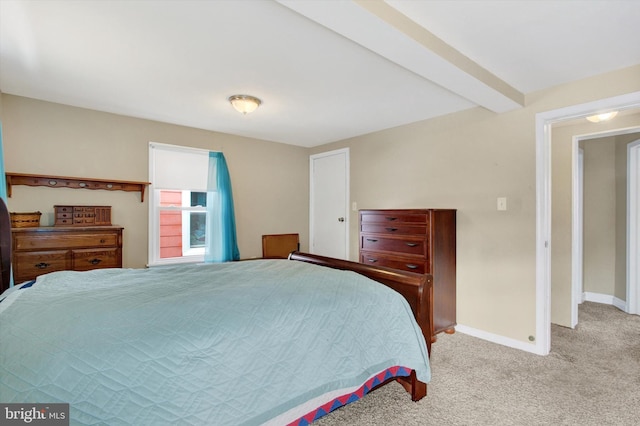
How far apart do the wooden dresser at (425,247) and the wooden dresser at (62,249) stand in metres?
2.69

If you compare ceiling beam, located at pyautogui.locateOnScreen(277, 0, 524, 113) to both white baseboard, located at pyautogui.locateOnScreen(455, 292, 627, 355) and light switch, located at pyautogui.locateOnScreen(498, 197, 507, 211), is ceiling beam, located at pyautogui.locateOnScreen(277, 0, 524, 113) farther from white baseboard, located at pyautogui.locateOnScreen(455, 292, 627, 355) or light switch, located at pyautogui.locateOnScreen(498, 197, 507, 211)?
white baseboard, located at pyautogui.locateOnScreen(455, 292, 627, 355)

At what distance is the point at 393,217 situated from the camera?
3293 mm

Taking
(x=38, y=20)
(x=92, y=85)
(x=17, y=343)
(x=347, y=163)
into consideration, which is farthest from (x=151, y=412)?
(x=347, y=163)

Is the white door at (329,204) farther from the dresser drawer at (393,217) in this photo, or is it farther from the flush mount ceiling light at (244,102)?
the flush mount ceiling light at (244,102)

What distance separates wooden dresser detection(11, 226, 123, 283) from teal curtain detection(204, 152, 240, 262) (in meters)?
1.11

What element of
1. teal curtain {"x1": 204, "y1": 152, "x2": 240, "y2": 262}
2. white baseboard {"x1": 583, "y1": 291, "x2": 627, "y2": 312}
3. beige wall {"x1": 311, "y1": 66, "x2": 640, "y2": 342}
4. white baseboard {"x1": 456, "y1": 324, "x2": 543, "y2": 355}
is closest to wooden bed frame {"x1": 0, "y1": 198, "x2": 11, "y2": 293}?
teal curtain {"x1": 204, "y1": 152, "x2": 240, "y2": 262}

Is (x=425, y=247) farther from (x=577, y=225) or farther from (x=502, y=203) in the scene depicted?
(x=577, y=225)

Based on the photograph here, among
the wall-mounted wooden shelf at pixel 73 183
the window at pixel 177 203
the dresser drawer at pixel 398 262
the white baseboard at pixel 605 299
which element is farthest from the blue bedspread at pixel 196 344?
the white baseboard at pixel 605 299

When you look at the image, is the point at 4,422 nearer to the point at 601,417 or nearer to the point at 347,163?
the point at 601,417

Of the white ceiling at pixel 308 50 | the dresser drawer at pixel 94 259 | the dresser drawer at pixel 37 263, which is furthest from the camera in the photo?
the dresser drawer at pixel 94 259

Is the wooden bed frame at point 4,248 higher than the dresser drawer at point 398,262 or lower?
higher

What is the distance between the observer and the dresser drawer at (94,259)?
2.89 metres

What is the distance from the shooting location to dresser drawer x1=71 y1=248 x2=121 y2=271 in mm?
2887

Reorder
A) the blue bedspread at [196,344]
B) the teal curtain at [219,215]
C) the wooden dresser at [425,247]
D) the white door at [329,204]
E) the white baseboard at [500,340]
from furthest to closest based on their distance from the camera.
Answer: the white door at [329,204], the teal curtain at [219,215], the wooden dresser at [425,247], the white baseboard at [500,340], the blue bedspread at [196,344]
